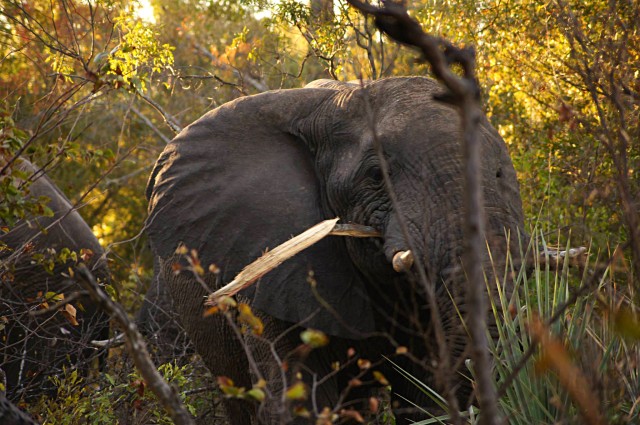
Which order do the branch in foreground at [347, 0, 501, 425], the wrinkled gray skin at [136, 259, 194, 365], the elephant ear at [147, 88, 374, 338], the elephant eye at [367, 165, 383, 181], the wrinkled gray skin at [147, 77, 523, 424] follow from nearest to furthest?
the branch in foreground at [347, 0, 501, 425], the wrinkled gray skin at [147, 77, 523, 424], the elephant eye at [367, 165, 383, 181], the elephant ear at [147, 88, 374, 338], the wrinkled gray skin at [136, 259, 194, 365]

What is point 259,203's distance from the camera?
4.88m

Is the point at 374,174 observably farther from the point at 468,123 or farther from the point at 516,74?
the point at 516,74

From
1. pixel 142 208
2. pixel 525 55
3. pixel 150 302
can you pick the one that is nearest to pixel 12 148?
pixel 150 302

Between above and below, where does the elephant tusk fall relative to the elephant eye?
below

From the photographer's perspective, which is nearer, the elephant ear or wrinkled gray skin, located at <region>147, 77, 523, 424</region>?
wrinkled gray skin, located at <region>147, 77, 523, 424</region>

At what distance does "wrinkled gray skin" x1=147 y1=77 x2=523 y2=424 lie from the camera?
13.6 ft

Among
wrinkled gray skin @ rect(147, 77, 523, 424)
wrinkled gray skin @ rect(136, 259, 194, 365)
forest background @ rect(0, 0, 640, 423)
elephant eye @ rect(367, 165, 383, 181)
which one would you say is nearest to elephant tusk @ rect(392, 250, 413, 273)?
wrinkled gray skin @ rect(147, 77, 523, 424)

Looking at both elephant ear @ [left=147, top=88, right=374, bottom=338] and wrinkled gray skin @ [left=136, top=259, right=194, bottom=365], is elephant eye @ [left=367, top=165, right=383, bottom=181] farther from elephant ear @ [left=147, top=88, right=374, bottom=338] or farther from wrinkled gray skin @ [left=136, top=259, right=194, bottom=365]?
wrinkled gray skin @ [left=136, top=259, right=194, bottom=365]

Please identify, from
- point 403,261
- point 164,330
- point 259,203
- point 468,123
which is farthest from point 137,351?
point 164,330

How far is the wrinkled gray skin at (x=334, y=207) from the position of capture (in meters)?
4.15

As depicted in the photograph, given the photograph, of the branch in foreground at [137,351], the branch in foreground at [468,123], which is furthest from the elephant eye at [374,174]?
the branch in foreground at [468,123]

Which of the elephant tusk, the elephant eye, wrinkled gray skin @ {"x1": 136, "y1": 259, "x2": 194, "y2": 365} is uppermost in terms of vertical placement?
the elephant eye

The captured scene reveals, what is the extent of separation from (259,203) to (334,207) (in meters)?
0.40

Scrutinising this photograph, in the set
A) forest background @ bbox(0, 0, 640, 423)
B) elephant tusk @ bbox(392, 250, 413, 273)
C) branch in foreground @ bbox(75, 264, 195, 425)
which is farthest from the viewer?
forest background @ bbox(0, 0, 640, 423)
